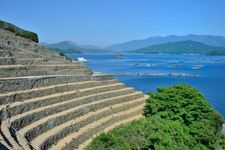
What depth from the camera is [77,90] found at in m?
23.8

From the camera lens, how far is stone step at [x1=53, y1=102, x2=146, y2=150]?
1771cm

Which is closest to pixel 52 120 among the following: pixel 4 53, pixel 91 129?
pixel 91 129

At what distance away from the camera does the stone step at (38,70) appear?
815 inches

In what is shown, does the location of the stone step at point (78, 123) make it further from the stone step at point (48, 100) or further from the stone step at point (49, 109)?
the stone step at point (48, 100)

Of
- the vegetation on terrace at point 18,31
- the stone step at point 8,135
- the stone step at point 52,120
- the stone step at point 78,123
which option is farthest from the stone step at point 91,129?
the vegetation on terrace at point 18,31

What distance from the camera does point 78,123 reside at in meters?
20.2

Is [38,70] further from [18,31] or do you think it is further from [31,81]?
[18,31]

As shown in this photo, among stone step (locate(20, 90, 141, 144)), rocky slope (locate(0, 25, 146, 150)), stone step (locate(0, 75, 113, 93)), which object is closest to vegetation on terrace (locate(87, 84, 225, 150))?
rocky slope (locate(0, 25, 146, 150))

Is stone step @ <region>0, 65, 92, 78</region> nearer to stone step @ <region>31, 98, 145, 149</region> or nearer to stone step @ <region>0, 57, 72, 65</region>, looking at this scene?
stone step @ <region>0, 57, 72, 65</region>

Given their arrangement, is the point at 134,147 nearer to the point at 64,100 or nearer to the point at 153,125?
the point at 153,125

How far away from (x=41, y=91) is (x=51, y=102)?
0.82 m

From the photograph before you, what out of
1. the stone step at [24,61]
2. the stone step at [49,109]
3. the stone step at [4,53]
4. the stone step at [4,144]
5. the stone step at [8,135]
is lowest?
the stone step at [49,109]

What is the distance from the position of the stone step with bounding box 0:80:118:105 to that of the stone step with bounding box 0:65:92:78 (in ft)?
5.05

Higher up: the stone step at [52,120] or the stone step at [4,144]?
the stone step at [4,144]
